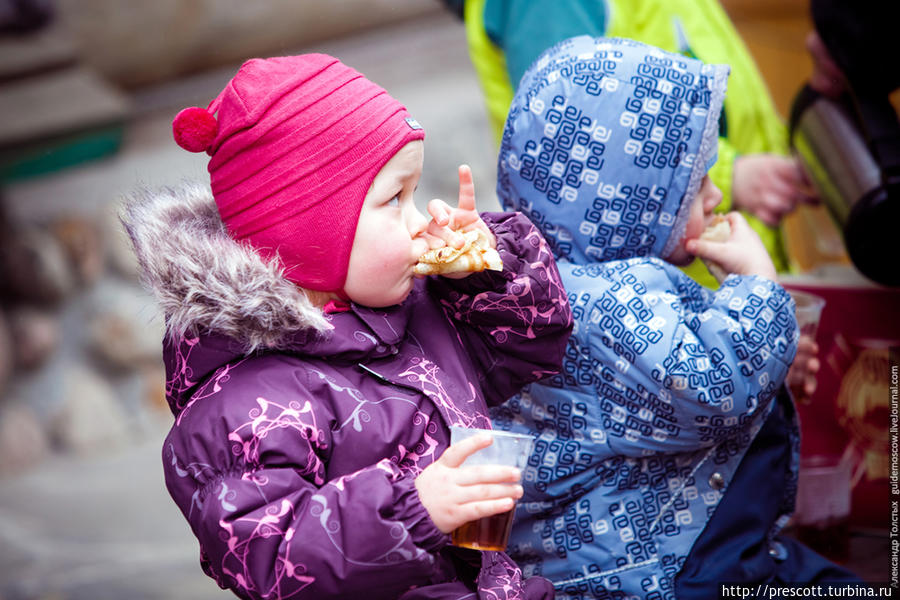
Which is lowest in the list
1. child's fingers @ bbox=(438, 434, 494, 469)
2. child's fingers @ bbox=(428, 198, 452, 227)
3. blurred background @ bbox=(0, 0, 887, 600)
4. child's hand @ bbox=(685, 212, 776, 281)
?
blurred background @ bbox=(0, 0, 887, 600)

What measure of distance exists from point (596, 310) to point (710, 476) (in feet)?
1.17

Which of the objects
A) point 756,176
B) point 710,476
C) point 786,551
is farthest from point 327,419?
point 756,176

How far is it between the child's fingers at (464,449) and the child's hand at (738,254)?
62cm

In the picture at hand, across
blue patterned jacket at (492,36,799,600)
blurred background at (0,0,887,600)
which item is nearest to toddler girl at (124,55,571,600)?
blue patterned jacket at (492,36,799,600)

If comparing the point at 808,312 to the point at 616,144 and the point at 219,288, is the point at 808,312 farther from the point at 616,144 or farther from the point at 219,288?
the point at 219,288

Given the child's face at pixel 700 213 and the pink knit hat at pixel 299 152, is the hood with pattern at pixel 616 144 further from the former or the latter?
the pink knit hat at pixel 299 152

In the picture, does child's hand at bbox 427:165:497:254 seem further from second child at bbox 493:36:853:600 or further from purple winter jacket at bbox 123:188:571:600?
second child at bbox 493:36:853:600

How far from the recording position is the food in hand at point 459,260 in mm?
1230

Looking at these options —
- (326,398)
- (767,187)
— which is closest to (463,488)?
(326,398)

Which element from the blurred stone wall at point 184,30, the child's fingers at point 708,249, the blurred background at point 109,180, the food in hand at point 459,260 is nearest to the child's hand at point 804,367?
the child's fingers at point 708,249

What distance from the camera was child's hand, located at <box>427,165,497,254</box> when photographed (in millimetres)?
1261

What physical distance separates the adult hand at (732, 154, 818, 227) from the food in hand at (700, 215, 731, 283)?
0.47 m

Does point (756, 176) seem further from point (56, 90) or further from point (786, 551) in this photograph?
point (56, 90)

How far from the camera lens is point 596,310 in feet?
4.60
